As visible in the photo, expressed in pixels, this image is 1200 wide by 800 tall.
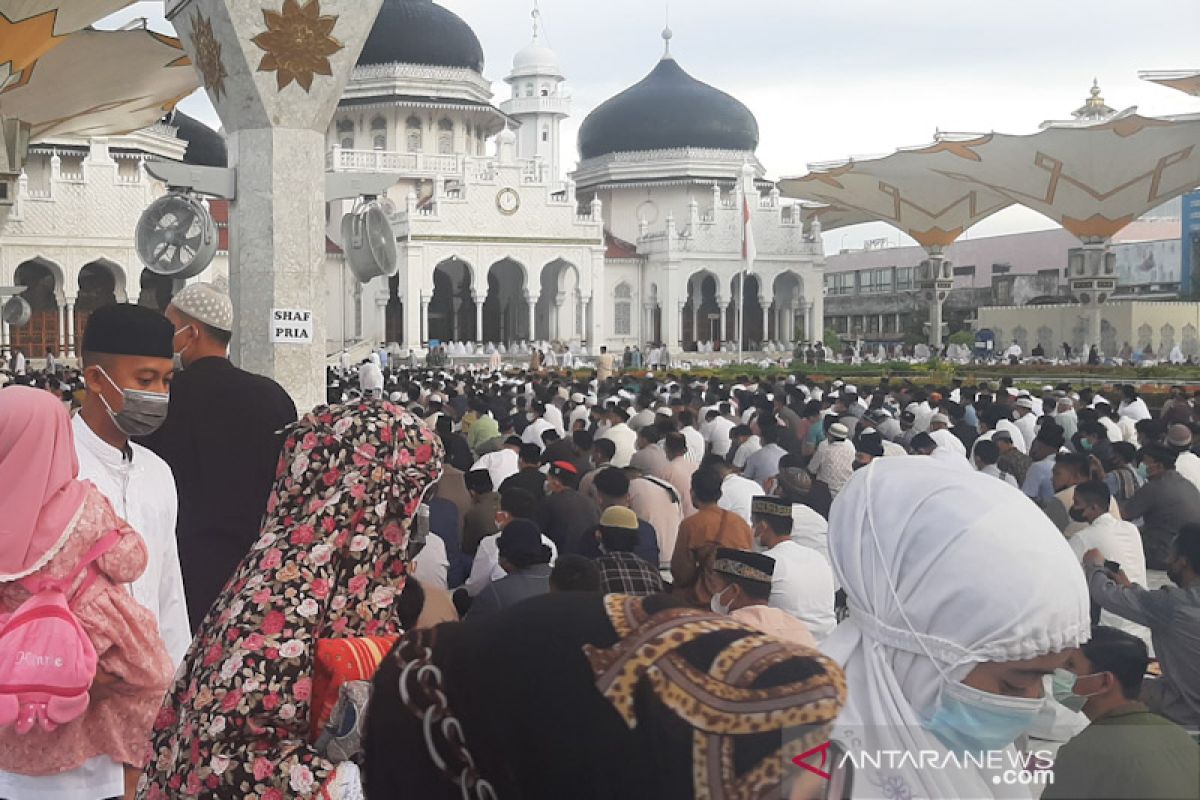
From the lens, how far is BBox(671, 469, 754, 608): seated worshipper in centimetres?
462

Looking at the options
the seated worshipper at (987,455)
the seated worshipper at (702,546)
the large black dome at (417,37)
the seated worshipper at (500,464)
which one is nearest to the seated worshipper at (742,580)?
the seated worshipper at (702,546)

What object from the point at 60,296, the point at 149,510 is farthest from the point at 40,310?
the point at 149,510

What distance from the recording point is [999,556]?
5.48 feet

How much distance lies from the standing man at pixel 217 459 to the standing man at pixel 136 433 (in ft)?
1.21

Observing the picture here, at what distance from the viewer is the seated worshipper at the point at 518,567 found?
4.75 meters

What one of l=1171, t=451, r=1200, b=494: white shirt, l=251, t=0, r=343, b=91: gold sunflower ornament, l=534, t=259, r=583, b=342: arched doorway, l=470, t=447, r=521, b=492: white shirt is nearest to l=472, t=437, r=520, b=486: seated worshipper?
l=470, t=447, r=521, b=492: white shirt

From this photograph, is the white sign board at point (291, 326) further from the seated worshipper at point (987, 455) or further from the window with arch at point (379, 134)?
the window with arch at point (379, 134)

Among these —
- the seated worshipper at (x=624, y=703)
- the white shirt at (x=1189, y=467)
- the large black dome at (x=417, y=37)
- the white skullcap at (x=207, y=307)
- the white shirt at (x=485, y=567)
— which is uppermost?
the large black dome at (x=417, y=37)

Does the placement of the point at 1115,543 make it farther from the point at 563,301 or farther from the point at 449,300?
the point at 449,300

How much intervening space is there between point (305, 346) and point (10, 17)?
390cm

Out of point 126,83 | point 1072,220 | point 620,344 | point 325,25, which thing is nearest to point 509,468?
point 325,25

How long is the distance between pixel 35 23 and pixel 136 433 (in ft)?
28.3

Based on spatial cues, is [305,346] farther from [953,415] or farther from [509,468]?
[953,415]

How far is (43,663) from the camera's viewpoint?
2469 millimetres
